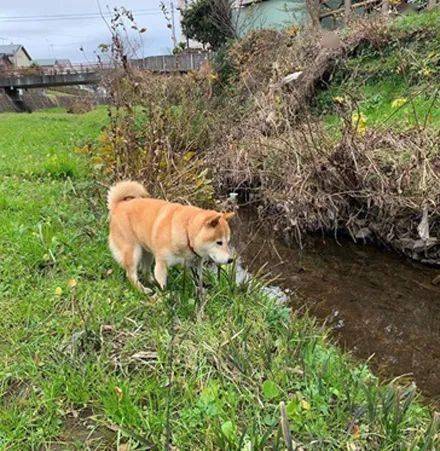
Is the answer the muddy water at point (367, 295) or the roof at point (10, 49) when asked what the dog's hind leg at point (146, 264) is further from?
the roof at point (10, 49)

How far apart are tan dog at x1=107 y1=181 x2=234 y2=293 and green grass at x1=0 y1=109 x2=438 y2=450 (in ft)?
0.79

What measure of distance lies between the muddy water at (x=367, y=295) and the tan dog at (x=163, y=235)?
173cm

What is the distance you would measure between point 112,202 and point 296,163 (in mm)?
3383

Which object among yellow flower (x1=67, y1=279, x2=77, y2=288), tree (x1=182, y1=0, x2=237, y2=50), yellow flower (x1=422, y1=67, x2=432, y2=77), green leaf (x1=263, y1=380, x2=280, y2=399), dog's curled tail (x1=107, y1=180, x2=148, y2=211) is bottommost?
green leaf (x1=263, y1=380, x2=280, y2=399)

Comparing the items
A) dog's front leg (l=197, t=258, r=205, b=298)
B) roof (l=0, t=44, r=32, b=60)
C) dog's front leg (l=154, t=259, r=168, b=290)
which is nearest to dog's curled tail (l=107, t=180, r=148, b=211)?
dog's front leg (l=154, t=259, r=168, b=290)

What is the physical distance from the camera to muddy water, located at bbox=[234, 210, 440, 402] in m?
4.44

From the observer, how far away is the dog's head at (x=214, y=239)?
3.85 metres

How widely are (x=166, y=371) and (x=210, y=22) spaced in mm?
20029

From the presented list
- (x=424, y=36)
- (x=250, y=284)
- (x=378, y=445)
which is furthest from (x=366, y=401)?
(x=424, y=36)

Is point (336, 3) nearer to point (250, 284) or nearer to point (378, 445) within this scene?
point (250, 284)

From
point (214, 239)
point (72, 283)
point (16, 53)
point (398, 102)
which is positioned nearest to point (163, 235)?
point (214, 239)

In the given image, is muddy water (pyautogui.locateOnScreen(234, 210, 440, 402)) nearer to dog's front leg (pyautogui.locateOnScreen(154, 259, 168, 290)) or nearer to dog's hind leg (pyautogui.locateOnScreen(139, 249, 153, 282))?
dog's hind leg (pyautogui.locateOnScreen(139, 249, 153, 282))

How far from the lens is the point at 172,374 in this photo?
3025mm

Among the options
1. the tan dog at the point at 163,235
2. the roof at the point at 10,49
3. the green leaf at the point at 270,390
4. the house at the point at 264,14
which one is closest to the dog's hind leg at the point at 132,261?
the tan dog at the point at 163,235
